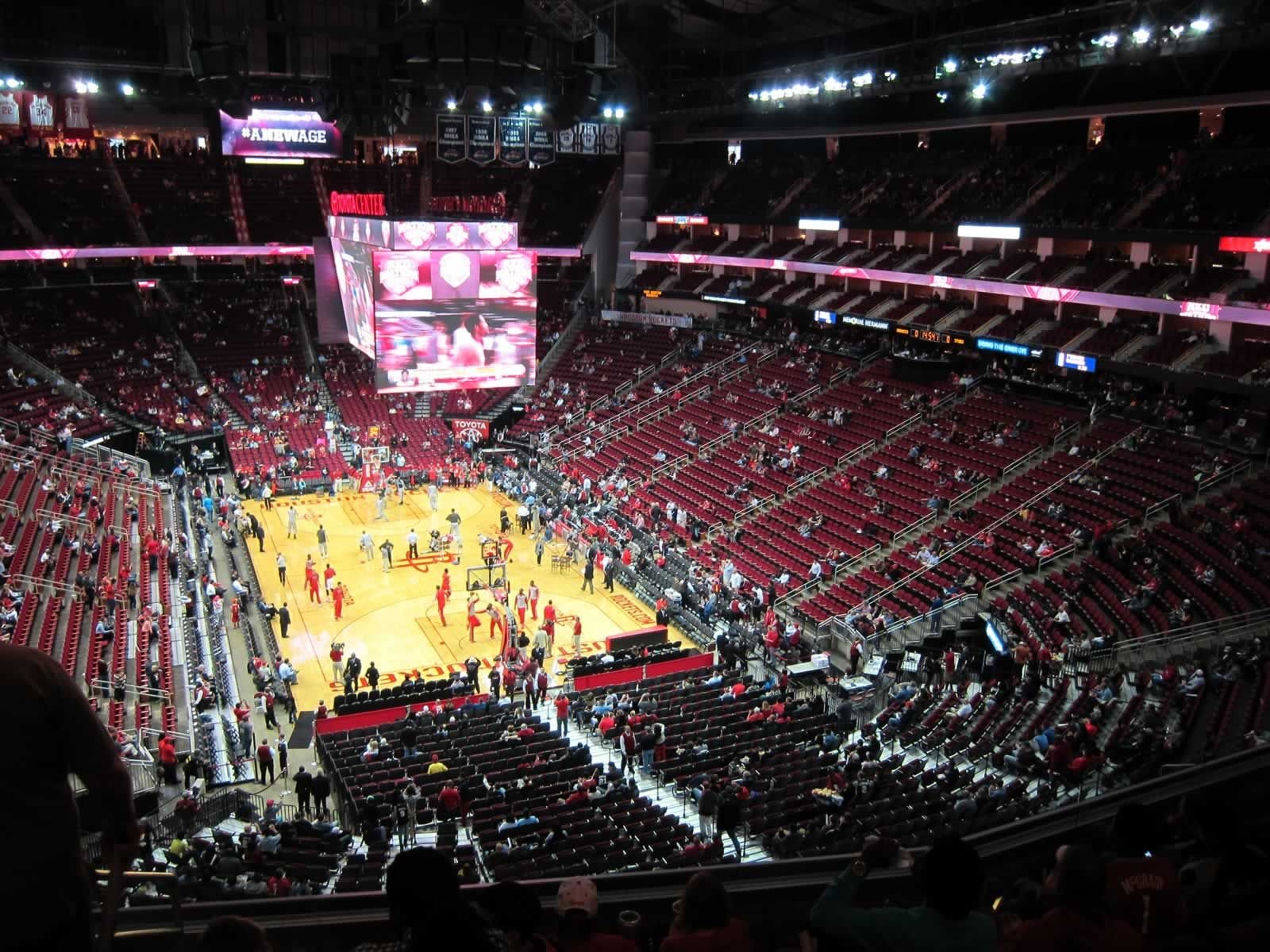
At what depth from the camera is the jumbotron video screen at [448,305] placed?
27.5 meters

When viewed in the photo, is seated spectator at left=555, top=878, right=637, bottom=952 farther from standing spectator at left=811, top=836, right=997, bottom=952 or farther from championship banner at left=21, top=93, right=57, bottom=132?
championship banner at left=21, top=93, right=57, bottom=132

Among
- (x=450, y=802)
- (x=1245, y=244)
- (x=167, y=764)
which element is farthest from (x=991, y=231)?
(x=167, y=764)

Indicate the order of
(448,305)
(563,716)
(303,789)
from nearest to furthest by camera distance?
(303,789) → (563,716) → (448,305)

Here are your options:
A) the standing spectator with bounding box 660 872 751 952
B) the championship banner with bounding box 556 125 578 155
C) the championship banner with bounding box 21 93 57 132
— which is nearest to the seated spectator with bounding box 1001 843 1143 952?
the standing spectator with bounding box 660 872 751 952

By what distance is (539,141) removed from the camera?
41062 mm

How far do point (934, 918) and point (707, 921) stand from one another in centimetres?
74

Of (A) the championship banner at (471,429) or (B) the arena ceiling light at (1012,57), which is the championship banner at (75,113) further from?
(B) the arena ceiling light at (1012,57)

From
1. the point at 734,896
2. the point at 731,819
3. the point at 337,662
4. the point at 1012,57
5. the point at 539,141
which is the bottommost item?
the point at 731,819

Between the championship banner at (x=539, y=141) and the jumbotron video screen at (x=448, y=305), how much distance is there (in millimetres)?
12863

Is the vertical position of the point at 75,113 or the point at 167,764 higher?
the point at 75,113

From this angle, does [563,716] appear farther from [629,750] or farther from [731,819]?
[731,819]

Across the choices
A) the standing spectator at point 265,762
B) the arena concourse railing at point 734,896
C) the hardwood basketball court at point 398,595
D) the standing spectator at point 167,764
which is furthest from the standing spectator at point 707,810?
the arena concourse railing at point 734,896

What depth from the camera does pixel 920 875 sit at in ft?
11.9

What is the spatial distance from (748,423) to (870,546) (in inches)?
421
